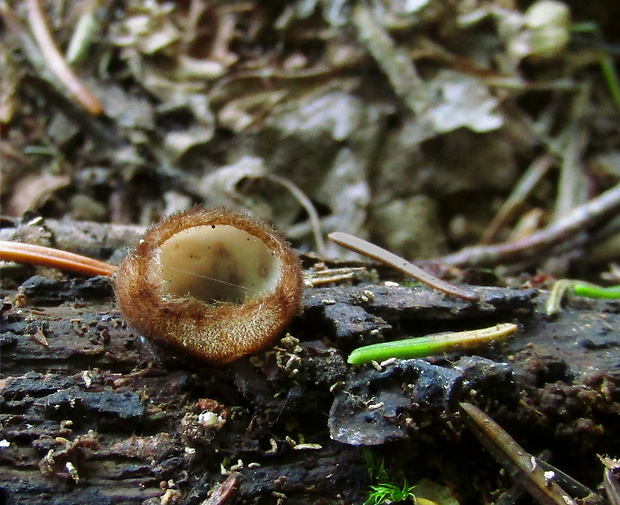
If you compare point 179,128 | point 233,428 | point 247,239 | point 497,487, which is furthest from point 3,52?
point 497,487

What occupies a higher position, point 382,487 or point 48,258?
point 48,258

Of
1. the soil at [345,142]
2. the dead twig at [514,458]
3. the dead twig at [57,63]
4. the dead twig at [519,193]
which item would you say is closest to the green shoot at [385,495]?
the dead twig at [514,458]

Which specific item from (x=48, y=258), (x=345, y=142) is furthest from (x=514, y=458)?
(x=345, y=142)

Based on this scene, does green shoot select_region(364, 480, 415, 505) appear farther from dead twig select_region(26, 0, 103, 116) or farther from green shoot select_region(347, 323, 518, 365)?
dead twig select_region(26, 0, 103, 116)

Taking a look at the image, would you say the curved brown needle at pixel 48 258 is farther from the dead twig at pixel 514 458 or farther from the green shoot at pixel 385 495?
the dead twig at pixel 514 458

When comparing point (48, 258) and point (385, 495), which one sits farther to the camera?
point (48, 258)

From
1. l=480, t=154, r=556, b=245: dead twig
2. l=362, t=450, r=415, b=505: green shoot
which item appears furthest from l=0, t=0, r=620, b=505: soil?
l=362, t=450, r=415, b=505: green shoot

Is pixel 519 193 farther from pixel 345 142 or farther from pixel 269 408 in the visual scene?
pixel 269 408
